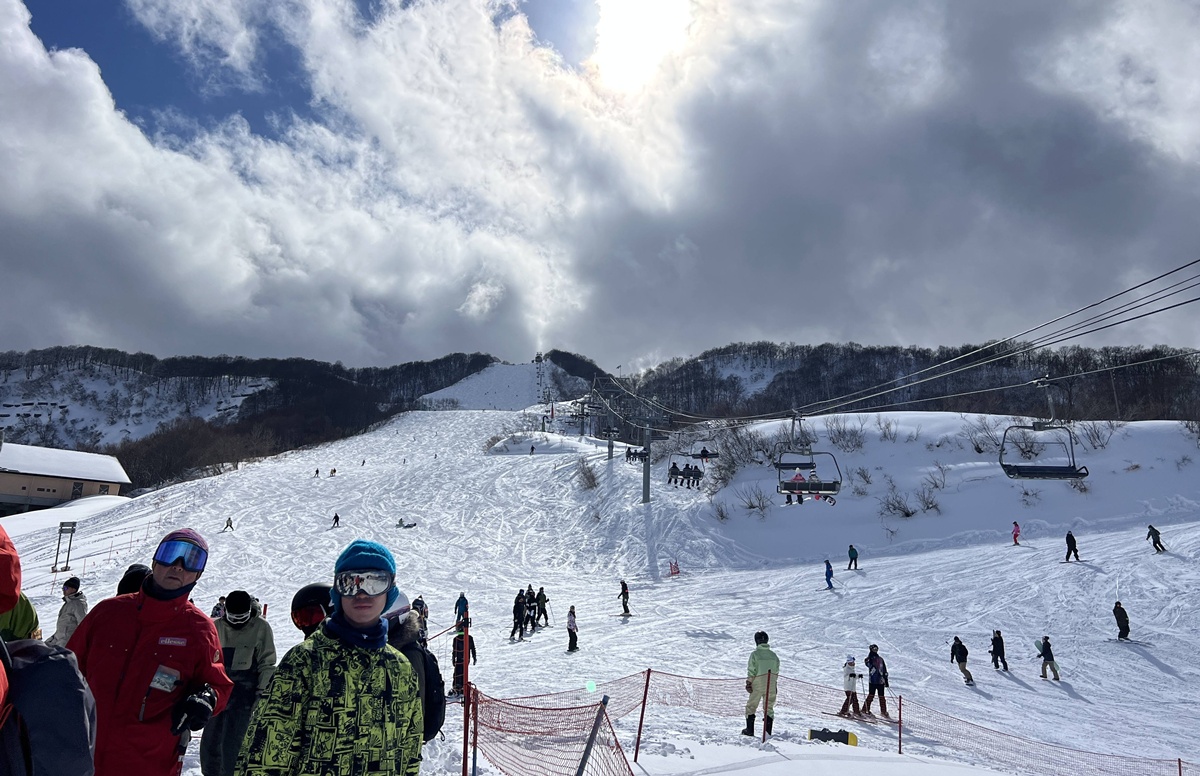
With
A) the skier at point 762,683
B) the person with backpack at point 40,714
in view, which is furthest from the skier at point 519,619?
the person with backpack at point 40,714

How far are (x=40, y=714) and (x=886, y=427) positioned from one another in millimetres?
49122

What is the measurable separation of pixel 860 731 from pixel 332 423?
148526mm

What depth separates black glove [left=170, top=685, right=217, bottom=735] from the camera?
10.6 feet

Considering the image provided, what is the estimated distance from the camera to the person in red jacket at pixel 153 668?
320cm

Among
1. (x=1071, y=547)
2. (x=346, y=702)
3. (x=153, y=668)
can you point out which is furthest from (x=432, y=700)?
(x=1071, y=547)

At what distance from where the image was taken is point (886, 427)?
45.2m

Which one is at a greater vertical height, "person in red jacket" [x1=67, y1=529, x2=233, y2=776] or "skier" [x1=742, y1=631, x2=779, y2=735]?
"person in red jacket" [x1=67, y1=529, x2=233, y2=776]

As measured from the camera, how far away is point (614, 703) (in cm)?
1053

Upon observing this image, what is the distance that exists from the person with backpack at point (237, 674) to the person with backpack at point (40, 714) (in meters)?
2.38

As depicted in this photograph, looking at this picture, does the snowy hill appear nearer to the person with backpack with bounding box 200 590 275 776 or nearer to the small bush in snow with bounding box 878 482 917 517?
the small bush in snow with bounding box 878 482 917 517

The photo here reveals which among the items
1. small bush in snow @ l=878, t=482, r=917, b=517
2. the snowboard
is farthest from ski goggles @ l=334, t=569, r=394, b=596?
small bush in snow @ l=878, t=482, r=917, b=517

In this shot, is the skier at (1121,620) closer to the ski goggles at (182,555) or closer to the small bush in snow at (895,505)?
the small bush in snow at (895,505)

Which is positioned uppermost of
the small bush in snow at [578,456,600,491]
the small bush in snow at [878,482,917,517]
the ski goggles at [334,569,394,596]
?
the small bush in snow at [578,456,600,491]

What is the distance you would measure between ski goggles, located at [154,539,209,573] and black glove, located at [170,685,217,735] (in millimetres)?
676
